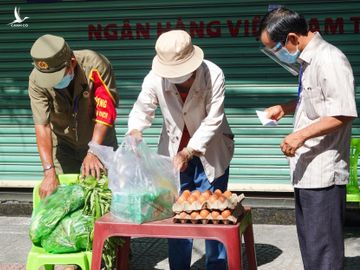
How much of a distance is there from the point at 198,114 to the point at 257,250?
74.8 inches

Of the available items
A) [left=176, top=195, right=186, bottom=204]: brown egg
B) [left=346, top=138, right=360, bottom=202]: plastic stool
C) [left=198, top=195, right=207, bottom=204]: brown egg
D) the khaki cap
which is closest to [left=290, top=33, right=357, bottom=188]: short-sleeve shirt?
[left=198, top=195, right=207, bottom=204]: brown egg

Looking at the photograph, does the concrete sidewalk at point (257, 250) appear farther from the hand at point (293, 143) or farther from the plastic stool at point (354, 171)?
the hand at point (293, 143)

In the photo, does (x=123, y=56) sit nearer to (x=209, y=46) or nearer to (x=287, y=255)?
(x=209, y=46)

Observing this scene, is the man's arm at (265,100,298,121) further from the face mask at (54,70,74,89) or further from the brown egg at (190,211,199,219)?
the face mask at (54,70,74,89)

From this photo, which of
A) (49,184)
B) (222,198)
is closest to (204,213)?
(222,198)

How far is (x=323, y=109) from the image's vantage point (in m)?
4.13

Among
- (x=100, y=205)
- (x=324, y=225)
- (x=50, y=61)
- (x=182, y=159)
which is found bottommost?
(x=100, y=205)

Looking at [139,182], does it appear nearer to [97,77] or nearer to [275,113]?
[275,113]

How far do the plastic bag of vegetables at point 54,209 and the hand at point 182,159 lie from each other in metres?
0.71

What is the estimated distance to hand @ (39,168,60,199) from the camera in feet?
16.6

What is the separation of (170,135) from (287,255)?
69.9 inches

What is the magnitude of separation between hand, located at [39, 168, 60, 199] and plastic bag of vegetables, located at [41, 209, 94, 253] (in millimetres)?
291

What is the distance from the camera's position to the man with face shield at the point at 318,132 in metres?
4.04

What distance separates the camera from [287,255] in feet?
20.3
